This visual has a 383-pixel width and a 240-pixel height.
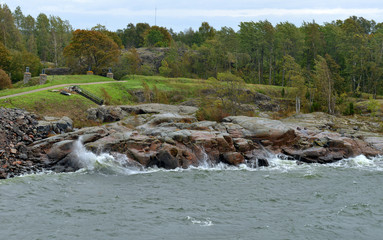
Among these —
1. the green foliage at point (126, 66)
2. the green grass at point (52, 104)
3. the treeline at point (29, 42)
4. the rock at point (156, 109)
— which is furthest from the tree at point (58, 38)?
the rock at point (156, 109)

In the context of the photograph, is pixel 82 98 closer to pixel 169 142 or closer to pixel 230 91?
pixel 230 91

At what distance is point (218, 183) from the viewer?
25312mm

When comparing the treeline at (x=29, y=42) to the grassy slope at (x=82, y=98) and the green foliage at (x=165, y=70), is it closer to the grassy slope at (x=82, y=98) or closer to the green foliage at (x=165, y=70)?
the grassy slope at (x=82, y=98)

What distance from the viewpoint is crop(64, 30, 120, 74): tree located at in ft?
231

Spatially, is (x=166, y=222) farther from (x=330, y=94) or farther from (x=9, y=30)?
(x=9, y=30)

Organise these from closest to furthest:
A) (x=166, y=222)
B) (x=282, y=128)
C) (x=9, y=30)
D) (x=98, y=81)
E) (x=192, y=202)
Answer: (x=166, y=222), (x=192, y=202), (x=282, y=128), (x=98, y=81), (x=9, y=30)

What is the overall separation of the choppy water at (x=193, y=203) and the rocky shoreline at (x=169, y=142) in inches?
62.3

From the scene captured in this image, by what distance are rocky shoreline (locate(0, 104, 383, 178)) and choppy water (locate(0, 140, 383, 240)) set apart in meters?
1.58

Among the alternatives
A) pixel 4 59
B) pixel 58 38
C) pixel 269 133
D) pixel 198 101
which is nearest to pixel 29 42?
pixel 58 38

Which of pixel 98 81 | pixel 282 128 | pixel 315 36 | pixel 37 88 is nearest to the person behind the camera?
pixel 282 128

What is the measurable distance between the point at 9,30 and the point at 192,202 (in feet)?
318

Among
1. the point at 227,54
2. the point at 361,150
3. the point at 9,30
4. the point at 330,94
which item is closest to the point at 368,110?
the point at 330,94

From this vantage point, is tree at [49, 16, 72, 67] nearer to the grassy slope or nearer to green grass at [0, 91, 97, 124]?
the grassy slope

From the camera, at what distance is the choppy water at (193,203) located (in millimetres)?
17234
